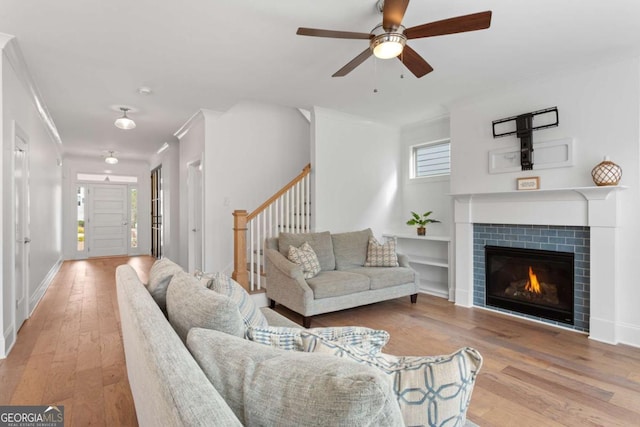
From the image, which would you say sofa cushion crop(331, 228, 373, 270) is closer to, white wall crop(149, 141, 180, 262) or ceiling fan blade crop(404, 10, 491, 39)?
ceiling fan blade crop(404, 10, 491, 39)

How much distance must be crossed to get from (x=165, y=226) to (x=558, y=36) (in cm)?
685

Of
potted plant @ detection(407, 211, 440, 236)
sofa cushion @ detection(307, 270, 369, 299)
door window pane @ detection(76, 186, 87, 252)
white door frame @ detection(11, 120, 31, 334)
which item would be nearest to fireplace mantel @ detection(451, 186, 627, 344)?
potted plant @ detection(407, 211, 440, 236)

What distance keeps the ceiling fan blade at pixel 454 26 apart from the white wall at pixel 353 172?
2.55 metres

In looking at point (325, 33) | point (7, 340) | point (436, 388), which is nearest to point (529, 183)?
point (325, 33)

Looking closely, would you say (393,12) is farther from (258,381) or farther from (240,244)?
(240,244)

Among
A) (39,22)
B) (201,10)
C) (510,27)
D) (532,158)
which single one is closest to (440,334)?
(532,158)

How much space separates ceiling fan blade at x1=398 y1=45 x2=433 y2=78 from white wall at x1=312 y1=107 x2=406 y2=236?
6.95 feet

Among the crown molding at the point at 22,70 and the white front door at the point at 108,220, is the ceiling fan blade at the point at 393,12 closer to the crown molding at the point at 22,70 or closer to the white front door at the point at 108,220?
the crown molding at the point at 22,70

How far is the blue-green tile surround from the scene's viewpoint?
131 inches

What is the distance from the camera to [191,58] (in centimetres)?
308

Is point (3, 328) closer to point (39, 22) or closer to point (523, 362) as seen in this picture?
point (39, 22)

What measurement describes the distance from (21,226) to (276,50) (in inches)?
122

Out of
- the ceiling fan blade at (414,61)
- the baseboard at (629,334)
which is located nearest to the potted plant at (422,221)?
the baseboard at (629,334)

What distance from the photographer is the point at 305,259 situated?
3738 millimetres
